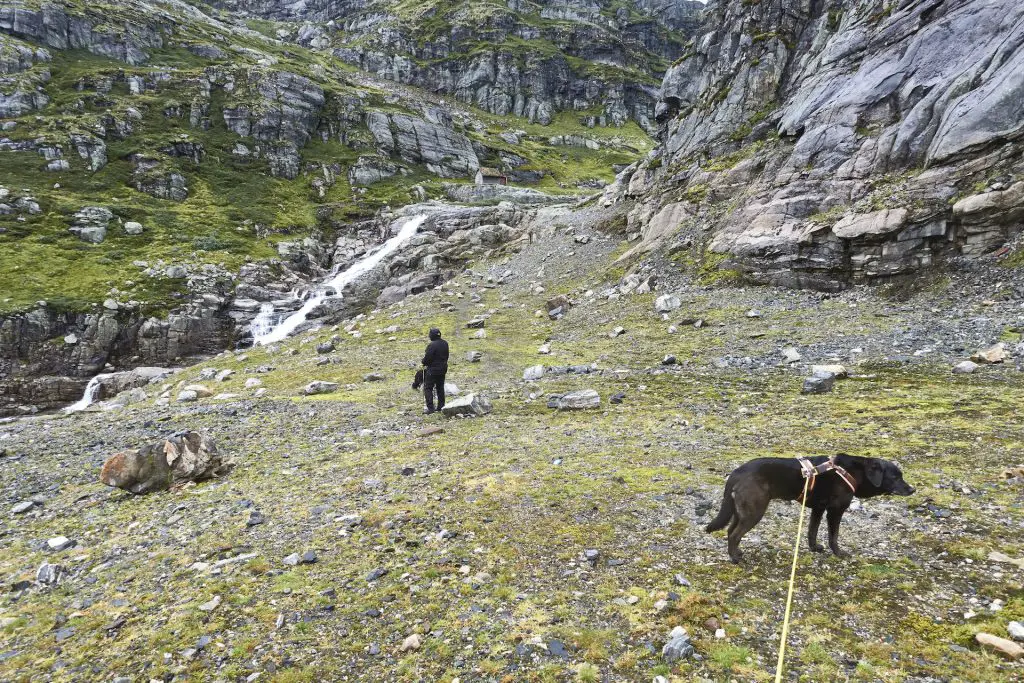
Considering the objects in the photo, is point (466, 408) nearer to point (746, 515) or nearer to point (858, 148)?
point (746, 515)

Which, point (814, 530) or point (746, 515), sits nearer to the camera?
point (746, 515)

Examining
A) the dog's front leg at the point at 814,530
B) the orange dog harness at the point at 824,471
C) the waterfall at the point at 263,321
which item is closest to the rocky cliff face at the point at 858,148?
the orange dog harness at the point at 824,471

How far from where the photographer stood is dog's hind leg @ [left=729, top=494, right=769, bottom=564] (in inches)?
284

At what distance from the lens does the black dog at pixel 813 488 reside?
7250 millimetres

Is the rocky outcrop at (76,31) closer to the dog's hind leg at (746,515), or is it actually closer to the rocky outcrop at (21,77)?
the rocky outcrop at (21,77)

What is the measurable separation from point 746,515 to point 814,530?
1249 millimetres

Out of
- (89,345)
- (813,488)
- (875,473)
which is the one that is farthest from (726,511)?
(89,345)

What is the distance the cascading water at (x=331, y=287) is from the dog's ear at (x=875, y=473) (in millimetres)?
48481

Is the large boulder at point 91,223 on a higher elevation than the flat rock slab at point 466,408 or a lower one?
higher

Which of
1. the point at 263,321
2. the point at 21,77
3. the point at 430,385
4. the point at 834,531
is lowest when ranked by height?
the point at 834,531

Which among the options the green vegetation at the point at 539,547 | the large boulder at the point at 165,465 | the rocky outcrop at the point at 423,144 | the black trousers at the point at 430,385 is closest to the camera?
the green vegetation at the point at 539,547

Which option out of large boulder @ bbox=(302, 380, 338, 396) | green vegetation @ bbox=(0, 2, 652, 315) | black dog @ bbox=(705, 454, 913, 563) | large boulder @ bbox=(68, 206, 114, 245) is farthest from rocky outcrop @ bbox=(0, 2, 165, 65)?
black dog @ bbox=(705, 454, 913, 563)

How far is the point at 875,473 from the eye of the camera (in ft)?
23.9

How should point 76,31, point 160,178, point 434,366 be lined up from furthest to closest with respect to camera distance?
point 76,31 → point 160,178 → point 434,366
